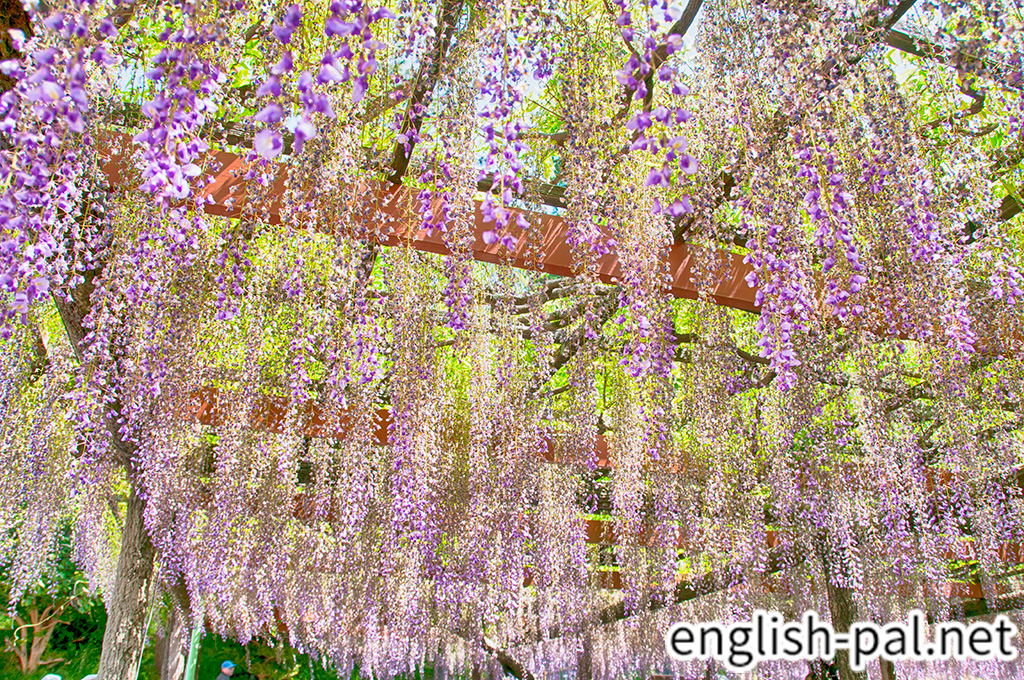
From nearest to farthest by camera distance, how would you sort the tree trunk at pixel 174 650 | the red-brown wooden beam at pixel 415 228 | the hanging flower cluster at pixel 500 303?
the hanging flower cluster at pixel 500 303 < the red-brown wooden beam at pixel 415 228 < the tree trunk at pixel 174 650

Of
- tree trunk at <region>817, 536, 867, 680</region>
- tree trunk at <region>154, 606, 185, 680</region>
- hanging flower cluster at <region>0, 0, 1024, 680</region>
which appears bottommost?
tree trunk at <region>154, 606, 185, 680</region>

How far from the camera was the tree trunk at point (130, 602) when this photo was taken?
15.8 feet

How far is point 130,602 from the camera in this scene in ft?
16.4

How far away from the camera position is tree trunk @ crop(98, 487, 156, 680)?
4820mm

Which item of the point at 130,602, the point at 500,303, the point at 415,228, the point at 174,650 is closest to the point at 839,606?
the point at 500,303

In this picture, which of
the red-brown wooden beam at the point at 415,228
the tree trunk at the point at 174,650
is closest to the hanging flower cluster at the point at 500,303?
the red-brown wooden beam at the point at 415,228

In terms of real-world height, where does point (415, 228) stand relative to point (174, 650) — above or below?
above

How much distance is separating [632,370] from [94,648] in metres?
12.4

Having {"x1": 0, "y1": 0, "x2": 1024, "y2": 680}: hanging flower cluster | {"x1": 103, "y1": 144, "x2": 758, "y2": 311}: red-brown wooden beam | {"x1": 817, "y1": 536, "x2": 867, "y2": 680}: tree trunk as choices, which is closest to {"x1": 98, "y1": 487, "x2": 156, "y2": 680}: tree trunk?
{"x1": 0, "y1": 0, "x2": 1024, "y2": 680}: hanging flower cluster

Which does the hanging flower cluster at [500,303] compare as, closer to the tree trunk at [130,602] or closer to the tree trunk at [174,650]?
the tree trunk at [130,602]

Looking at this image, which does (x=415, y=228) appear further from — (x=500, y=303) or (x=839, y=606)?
(x=839, y=606)

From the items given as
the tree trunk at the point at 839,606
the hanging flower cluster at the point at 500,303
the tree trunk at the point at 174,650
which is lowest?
the tree trunk at the point at 174,650

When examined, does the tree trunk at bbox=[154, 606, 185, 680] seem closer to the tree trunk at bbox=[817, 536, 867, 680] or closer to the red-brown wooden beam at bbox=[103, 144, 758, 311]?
the red-brown wooden beam at bbox=[103, 144, 758, 311]

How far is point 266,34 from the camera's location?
2297mm
